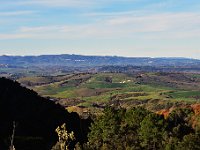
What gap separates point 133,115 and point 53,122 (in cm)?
5819

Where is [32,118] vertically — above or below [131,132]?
below

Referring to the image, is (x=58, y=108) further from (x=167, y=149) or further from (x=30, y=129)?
(x=167, y=149)

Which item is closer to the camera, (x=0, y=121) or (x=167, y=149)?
(x=167, y=149)

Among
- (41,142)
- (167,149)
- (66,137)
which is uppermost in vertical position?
(66,137)

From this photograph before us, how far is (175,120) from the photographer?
130 m

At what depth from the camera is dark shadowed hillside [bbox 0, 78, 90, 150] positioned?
420ft

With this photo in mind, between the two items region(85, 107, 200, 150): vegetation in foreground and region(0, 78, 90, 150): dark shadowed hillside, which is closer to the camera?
region(85, 107, 200, 150): vegetation in foreground

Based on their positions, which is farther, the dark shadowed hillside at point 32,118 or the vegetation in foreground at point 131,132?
the dark shadowed hillside at point 32,118

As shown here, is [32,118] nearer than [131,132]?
No

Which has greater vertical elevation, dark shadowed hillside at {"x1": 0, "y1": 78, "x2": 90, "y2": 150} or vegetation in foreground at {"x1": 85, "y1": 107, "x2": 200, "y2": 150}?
vegetation in foreground at {"x1": 85, "y1": 107, "x2": 200, "y2": 150}

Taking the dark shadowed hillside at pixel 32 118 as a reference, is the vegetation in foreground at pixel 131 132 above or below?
above

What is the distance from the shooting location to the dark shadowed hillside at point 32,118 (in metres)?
128

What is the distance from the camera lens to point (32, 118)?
150875mm

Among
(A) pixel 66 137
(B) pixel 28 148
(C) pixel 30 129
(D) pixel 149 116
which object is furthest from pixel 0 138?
(A) pixel 66 137
